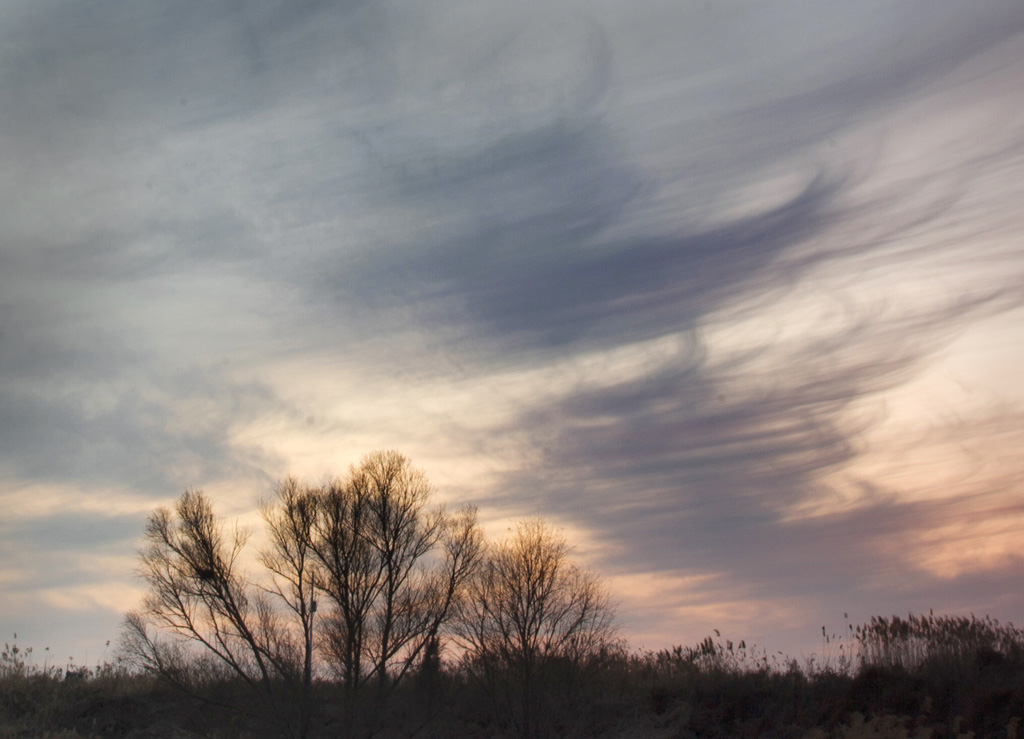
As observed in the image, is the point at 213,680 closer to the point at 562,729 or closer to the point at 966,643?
the point at 562,729

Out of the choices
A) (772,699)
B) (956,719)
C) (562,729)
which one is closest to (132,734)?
(562,729)

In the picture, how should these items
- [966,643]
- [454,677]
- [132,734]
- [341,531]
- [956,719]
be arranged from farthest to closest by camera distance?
[341,531]
[454,677]
[132,734]
[966,643]
[956,719]

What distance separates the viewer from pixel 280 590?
43469 mm

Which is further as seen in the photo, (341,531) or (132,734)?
(341,531)

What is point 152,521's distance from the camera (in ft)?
146

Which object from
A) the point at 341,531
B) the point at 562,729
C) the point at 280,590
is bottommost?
the point at 562,729

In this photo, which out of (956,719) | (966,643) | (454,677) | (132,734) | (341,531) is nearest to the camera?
(956,719)

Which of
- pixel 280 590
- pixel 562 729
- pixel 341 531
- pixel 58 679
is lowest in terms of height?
pixel 562 729

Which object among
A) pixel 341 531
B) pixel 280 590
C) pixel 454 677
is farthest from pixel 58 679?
pixel 454 677

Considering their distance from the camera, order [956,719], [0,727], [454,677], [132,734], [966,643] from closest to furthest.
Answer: [956,719] → [966,643] → [0,727] → [132,734] → [454,677]

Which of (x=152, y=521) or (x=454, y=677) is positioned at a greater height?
(x=152, y=521)

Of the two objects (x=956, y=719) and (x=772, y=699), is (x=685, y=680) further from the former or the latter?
(x=956, y=719)

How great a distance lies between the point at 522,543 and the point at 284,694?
44.9 ft

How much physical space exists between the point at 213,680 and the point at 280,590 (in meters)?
5.16
